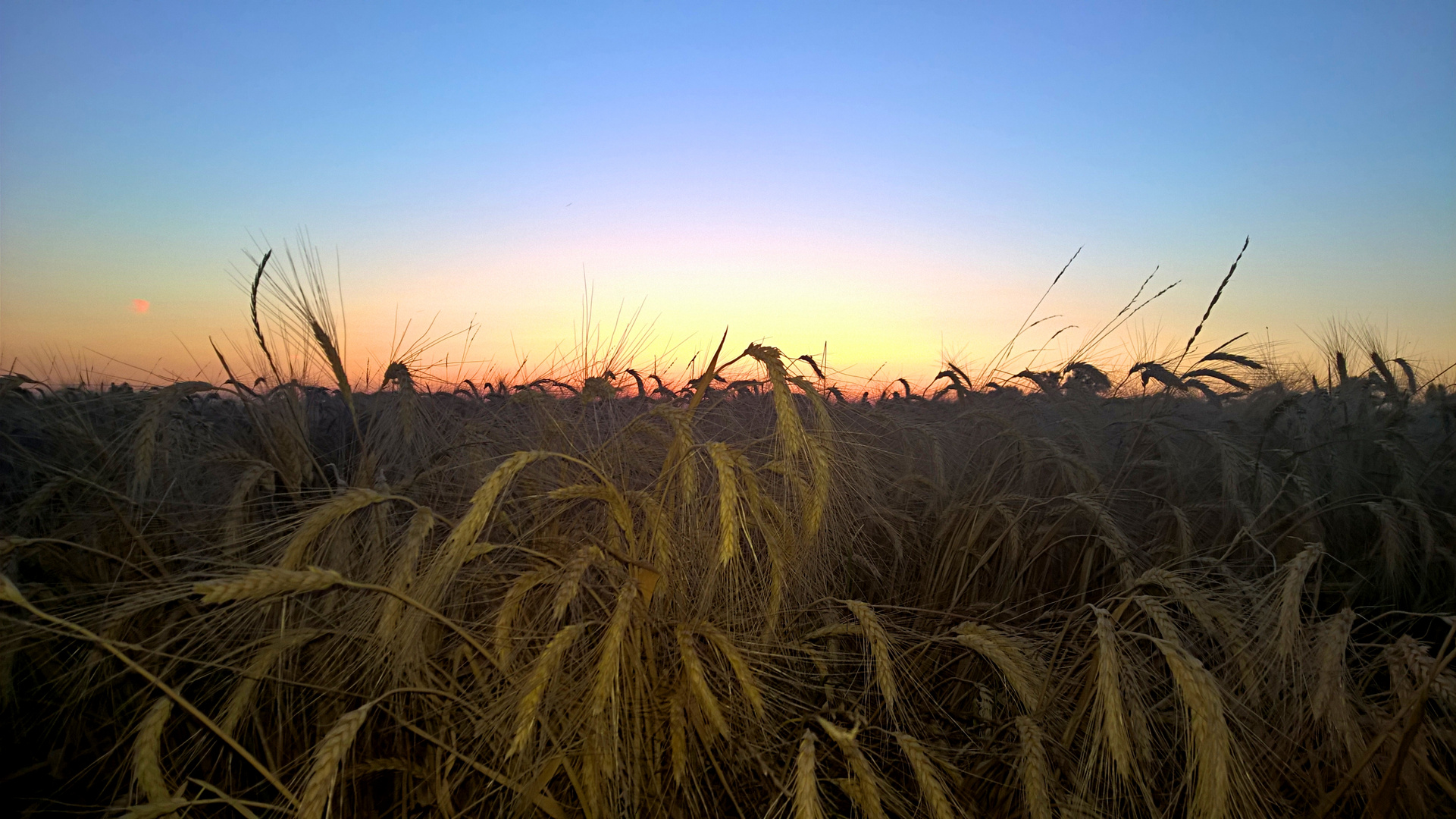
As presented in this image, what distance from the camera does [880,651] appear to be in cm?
186

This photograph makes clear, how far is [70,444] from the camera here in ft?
10.8

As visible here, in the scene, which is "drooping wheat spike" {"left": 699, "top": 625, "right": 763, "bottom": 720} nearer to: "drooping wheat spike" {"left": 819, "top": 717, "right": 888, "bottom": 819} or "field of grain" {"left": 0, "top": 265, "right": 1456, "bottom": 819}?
"field of grain" {"left": 0, "top": 265, "right": 1456, "bottom": 819}

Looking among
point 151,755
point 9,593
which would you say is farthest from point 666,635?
point 9,593

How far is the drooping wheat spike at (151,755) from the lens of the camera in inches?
58.5

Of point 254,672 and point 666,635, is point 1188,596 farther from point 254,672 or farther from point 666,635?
point 254,672

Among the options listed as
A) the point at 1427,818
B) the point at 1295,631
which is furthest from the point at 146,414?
the point at 1427,818

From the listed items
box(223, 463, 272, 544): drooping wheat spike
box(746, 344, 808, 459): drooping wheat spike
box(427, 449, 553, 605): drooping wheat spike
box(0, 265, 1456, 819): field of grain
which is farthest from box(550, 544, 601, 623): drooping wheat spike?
box(223, 463, 272, 544): drooping wheat spike

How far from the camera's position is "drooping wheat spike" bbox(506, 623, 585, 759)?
58.1 inches

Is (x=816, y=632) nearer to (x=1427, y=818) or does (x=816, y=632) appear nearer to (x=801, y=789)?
(x=801, y=789)

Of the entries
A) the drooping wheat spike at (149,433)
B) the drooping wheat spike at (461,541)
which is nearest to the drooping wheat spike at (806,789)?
the drooping wheat spike at (461,541)

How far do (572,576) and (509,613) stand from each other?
0.24m

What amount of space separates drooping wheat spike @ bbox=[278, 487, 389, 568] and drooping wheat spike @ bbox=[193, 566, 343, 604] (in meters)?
0.23

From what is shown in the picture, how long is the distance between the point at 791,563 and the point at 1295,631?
48.1 inches

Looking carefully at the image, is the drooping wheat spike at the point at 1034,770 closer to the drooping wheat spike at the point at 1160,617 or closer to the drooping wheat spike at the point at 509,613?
the drooping wheat spike at the point at 1160,617
